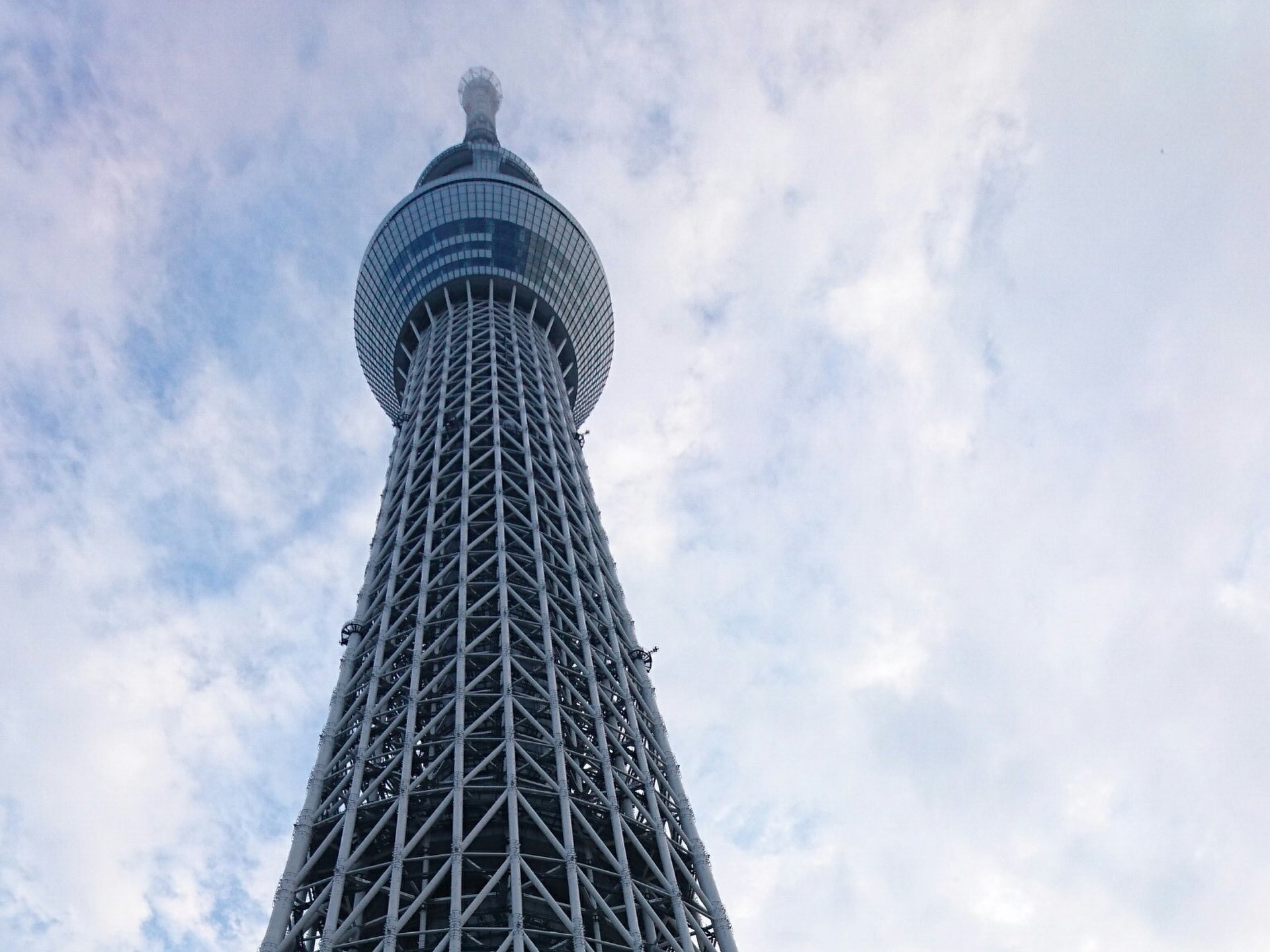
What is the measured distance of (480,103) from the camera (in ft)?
400

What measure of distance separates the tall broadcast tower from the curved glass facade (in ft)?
11.3

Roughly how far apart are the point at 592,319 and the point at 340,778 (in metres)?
56.8

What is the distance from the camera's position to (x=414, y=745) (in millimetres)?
47000

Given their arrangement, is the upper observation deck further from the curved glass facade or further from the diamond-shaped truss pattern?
the diamond-shaped truss pattern

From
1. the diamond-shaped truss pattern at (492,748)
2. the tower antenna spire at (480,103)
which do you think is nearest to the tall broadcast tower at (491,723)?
the diamond-shaped truss pattern at (492,748)

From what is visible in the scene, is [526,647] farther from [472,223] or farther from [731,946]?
[472,223]

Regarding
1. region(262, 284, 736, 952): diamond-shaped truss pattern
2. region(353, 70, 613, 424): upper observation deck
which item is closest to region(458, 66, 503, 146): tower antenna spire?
region(353, 70, 613, 424): upper observation deck

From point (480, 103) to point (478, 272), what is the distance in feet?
134

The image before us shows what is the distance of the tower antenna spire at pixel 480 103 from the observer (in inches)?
4545

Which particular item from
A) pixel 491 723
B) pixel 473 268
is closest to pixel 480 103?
pixel 473 268

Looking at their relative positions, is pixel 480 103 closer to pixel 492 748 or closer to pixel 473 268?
pixel 473 268

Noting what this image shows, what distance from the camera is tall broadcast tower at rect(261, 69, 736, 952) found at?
40.6 m

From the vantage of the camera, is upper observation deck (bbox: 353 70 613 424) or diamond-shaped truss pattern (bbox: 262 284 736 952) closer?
diamond-shaped truss pattern (bbox: 262 284 736 952)

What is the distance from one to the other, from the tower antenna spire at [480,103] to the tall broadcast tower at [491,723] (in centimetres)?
3408
